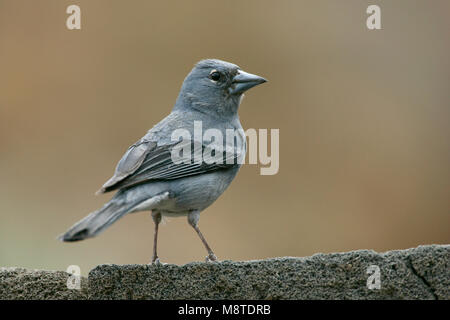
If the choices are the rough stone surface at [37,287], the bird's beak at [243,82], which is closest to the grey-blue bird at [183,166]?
the bird's beak at [243,82]

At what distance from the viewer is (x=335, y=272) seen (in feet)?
9.22

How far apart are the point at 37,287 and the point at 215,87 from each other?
1.74 meters

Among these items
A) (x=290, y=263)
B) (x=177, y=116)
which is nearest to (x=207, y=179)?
(x=177, y=116)

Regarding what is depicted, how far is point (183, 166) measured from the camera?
3.50 m

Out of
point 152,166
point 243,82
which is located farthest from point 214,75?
point 152,166

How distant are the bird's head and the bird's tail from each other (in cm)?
120

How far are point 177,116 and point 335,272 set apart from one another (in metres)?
1.67

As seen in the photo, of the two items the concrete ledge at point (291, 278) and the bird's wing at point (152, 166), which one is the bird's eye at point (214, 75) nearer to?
the bird's wing at point (152, 166)

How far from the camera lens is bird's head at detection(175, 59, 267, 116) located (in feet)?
13.4

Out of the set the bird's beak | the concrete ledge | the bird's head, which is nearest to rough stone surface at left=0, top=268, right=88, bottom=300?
the concrete ledge

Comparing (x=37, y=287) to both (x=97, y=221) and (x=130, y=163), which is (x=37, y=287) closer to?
(x=97, y=221)

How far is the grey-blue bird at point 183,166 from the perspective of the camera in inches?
124

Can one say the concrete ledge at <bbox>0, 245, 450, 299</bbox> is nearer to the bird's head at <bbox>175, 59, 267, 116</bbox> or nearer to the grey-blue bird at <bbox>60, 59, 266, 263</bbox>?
the grey-blue bird at <bbox>60, 59, 266, 263</bbox>
